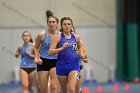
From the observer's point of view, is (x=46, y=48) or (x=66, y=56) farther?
(x=46, y=48)

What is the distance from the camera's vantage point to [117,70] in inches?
531

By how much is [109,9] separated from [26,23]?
2938 millimetres

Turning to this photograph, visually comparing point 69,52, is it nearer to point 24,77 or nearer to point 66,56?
point 66,56

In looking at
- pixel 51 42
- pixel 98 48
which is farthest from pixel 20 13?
pixel 51 42

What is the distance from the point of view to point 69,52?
672 cm

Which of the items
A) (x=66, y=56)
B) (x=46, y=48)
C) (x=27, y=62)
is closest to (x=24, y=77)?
(x=27, y=62)

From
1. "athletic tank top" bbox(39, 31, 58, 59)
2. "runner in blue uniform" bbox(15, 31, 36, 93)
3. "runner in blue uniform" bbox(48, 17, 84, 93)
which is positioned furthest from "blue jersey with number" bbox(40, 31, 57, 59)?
"runner in blue uniform" bbox(15, 31, 36, 93)

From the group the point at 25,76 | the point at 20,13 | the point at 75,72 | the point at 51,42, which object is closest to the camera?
the point at 75,72

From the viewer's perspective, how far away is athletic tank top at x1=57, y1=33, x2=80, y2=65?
6699mm

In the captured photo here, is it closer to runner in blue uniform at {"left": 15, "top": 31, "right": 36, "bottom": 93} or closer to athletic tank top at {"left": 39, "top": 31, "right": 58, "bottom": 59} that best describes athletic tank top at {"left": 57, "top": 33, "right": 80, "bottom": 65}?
athletic tank top at {"left": 39, "top": 31, "right": 58, "bottom": 59}

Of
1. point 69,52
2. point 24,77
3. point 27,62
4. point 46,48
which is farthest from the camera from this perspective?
point 27,62

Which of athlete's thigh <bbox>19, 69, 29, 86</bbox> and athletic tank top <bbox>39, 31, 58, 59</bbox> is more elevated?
athletic tank top <bbox>39, 31, 58, 59</bbox>

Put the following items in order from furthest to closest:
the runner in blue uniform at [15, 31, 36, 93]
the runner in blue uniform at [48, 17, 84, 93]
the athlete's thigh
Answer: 1. the runner in blue uniform at [15, 31, 36, 93]
2. the athlete's thigh
3. the runner in blue uniform at [48, 17, 84, 93]

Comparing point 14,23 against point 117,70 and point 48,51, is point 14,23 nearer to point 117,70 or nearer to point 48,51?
point 117,70
